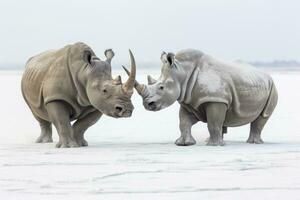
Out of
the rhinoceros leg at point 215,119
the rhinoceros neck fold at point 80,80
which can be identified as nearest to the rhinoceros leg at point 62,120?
the rhinoceros neck fold at point 80,80

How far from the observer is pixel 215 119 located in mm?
10367

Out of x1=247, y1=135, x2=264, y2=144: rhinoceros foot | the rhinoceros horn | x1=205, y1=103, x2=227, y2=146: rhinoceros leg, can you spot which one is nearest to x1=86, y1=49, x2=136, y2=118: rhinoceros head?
the rhinoceros horn

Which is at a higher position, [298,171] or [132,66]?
[132,66]

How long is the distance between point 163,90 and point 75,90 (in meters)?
1.17

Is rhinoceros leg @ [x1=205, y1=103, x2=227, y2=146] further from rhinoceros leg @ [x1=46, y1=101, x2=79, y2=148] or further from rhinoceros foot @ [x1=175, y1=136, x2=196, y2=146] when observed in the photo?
rhinoceros leg @ [x1=46, y1=101, x2=79, y2=148]

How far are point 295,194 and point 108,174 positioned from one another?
6.44 ft

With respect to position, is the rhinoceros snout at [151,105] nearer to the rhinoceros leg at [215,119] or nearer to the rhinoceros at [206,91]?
the rhinoceros at [206,91]

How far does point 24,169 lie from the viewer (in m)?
8.16

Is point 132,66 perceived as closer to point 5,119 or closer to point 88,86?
point 88,86

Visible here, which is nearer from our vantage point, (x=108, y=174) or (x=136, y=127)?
(x=108, y=174)

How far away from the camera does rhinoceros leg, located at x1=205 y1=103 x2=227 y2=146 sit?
10.3 metres

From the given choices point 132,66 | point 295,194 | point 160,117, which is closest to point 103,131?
point 160,117

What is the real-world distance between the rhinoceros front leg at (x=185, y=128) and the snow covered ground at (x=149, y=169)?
14 centimetres

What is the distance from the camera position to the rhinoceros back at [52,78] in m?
10.4
